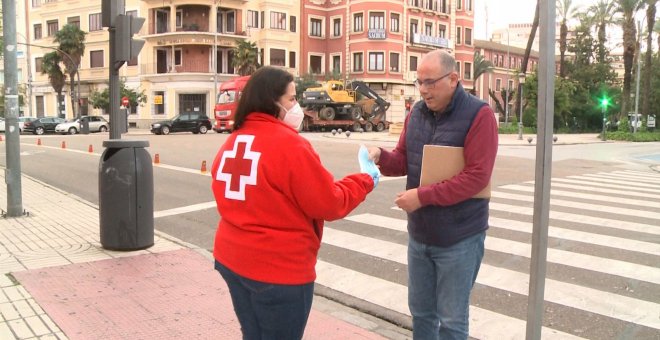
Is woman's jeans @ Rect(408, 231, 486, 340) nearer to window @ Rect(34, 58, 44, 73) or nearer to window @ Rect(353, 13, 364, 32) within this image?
window @ Rect(353, 13, 364, 32)

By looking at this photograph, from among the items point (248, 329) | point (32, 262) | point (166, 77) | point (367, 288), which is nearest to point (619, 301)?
point (367, 288)

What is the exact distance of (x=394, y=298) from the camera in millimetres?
5090

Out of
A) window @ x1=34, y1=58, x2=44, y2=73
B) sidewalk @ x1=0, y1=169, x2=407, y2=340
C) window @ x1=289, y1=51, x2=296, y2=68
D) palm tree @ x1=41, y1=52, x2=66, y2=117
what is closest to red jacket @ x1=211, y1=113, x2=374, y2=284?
sidewalk @ x1=0, y1=169, x2=407, y2=340

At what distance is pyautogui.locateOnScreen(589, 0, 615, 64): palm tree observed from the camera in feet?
149

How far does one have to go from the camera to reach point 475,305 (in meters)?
4.89

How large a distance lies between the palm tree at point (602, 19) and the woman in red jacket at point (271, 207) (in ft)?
152

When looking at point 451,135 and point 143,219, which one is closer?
point 451,135

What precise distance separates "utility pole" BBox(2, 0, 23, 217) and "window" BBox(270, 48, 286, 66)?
4414 cm

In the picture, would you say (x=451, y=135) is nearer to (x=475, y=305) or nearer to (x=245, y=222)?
(x=245, y=222)

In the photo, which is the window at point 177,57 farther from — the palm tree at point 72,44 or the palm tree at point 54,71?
the palm tree at point 54,71

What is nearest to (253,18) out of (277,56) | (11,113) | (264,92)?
(277,56)

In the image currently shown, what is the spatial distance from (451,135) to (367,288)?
2.82m

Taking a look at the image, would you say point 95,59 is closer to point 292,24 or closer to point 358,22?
point 292,24

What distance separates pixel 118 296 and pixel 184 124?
3496 cm
